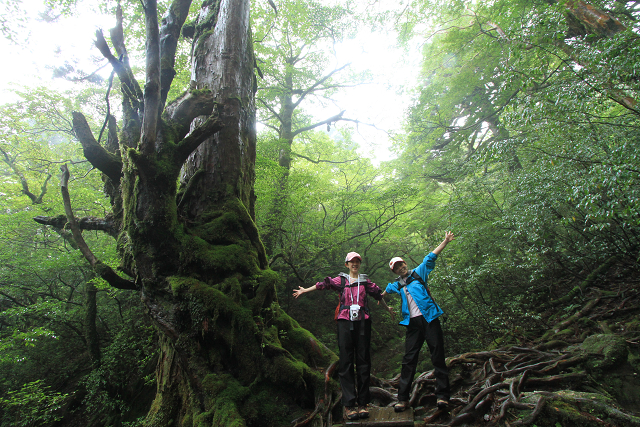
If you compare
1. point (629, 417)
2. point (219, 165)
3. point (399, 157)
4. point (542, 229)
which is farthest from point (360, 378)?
point (399, 157)

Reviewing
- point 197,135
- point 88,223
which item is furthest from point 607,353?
point 88,223

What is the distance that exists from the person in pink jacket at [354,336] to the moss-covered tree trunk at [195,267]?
1.56ft

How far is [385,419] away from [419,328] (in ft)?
3.18

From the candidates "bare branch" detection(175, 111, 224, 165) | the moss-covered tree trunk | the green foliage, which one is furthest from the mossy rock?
the green foliage

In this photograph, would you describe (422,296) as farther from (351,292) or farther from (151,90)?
(151,90)

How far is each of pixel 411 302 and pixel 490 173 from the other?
23.2 ft

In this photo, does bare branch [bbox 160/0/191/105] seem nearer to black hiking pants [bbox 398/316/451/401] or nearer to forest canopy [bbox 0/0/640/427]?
forest canopy [bbox 0/0/640/427]

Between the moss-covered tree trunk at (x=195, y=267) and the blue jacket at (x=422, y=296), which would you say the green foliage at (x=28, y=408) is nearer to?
the moss-covered tree trunk at (x=195, y=267)

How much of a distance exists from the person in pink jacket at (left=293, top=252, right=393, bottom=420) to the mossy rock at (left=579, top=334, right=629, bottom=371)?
8.17 ft

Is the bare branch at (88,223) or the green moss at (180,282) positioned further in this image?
the bare branch at (88,223)

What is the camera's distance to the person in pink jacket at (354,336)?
114 inches

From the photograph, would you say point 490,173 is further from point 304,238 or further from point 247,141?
point 247,141

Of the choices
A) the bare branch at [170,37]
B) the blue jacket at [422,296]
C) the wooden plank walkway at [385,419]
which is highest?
the bare branch at [170,37]

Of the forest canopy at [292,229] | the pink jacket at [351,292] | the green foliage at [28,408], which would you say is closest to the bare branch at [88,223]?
the forest canopy at [292,229]
